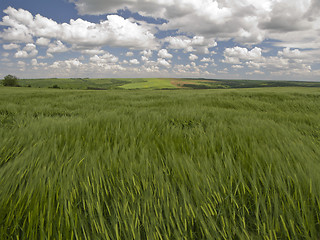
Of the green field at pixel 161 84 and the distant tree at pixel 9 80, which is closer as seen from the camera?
the distant tree at pixel 9 80

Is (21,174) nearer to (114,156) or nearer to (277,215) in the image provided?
(114,156)

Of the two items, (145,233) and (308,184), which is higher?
(308,184)

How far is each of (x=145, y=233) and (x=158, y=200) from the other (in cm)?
12

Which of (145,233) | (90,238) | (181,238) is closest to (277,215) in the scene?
(181,238)

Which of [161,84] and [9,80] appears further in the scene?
[161,84]

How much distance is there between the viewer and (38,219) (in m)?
0.55

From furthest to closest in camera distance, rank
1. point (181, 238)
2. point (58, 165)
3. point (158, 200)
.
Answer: point (58, 165) → point (158, 200) → point (181, 238)

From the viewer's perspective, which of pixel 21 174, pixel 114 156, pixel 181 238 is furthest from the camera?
pixel 114 156

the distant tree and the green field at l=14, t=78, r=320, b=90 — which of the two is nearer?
the distant tree

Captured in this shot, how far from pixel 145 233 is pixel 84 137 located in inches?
44.6

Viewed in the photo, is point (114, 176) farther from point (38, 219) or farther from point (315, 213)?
point (315, 213)

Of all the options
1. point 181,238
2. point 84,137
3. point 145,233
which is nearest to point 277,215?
point 181,238

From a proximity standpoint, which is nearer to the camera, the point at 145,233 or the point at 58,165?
the point at 145,233

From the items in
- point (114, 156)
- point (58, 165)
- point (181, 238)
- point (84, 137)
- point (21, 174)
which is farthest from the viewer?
point (84, 137)
